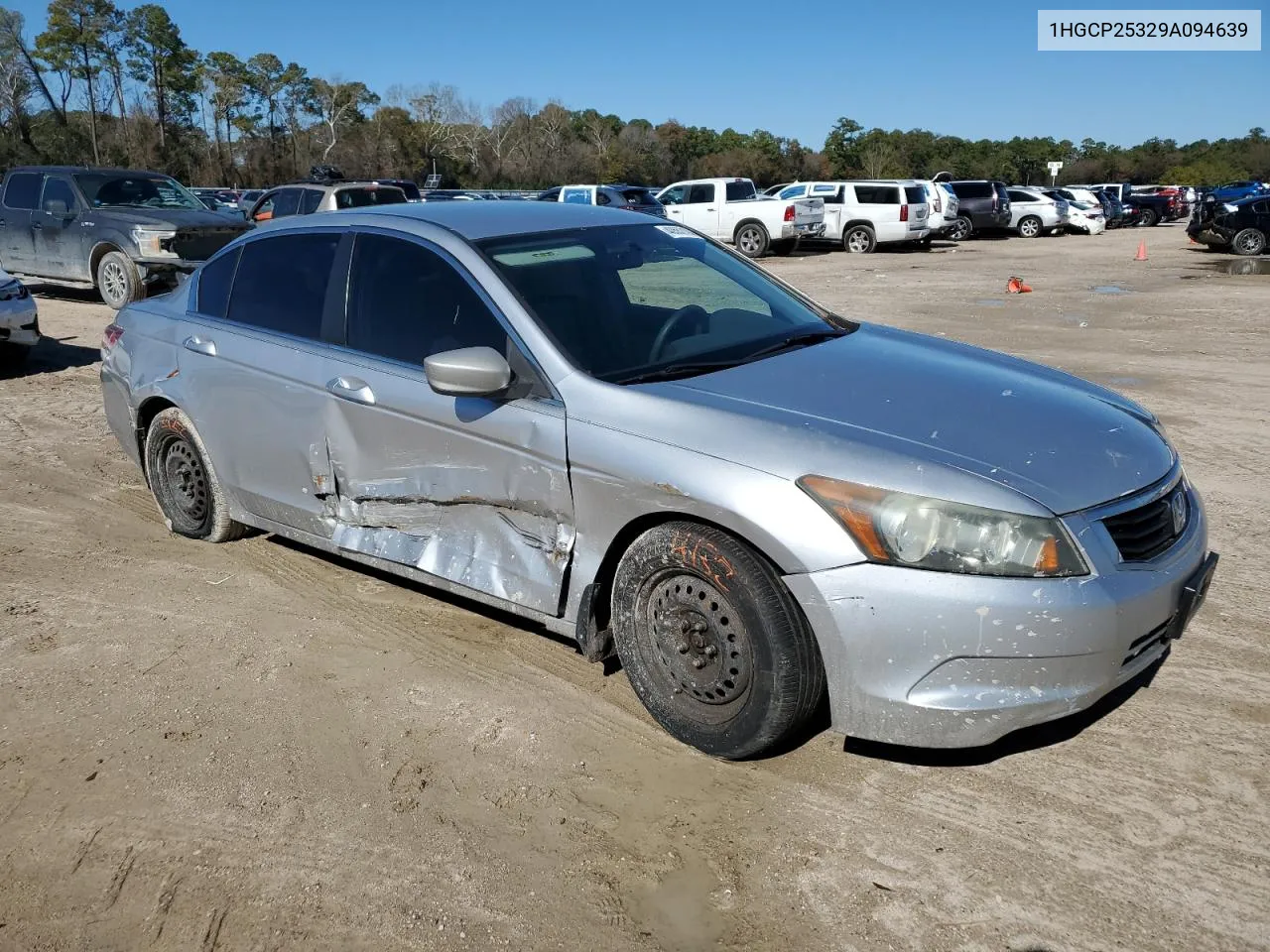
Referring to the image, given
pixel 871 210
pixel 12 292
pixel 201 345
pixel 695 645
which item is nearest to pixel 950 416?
pixel 695 645

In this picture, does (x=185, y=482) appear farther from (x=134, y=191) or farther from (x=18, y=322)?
(x=134, y=191)

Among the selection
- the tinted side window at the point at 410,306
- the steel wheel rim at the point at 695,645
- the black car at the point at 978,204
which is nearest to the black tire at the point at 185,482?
the tinted side window at the point at 410,306

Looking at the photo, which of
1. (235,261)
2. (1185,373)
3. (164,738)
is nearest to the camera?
(164,738)

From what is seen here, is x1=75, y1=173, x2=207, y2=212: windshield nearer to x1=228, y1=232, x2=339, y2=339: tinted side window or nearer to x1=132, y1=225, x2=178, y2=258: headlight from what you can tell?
x1=132, y1=225, x2=178, y2=258: headlight

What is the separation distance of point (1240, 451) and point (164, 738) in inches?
256

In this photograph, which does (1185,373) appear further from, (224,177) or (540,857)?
(224,177)

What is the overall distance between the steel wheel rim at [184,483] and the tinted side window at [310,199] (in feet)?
45.6

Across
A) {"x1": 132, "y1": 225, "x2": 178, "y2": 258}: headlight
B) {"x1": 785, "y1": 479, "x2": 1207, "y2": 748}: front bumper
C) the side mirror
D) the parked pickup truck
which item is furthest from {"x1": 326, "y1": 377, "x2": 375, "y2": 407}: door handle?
the parked pickup truck

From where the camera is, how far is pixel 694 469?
3.27 metres

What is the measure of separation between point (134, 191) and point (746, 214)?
1583cm

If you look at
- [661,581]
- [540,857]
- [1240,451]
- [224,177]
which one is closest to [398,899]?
[540,857]

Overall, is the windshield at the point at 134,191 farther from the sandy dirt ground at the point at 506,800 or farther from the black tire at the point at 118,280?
the sandy dirt ground at the point at 506,800

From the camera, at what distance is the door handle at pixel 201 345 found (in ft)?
16.7

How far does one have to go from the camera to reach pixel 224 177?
7150 centimetres
